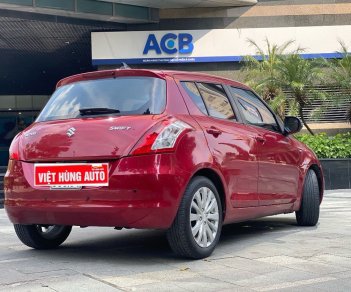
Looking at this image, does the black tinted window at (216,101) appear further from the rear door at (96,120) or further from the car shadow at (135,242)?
the car shadow at (135,242)

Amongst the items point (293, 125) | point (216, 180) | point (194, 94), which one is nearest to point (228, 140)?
point (216, 180)

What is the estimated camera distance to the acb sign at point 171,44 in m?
21.2

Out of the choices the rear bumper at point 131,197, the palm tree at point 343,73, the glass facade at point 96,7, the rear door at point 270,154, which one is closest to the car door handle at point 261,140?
the rear door at point 270,154

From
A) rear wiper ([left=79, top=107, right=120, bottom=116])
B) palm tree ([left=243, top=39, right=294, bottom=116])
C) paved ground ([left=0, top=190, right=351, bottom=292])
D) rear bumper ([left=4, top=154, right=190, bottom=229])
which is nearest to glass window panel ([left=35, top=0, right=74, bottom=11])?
palm tree ([left=243, top=39, right=294, bottom=116])

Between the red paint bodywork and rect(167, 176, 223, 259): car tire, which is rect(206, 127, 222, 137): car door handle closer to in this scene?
the red paint bodywork

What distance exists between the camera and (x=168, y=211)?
481 centimetres

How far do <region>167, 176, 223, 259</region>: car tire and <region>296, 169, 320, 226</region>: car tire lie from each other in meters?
2.06

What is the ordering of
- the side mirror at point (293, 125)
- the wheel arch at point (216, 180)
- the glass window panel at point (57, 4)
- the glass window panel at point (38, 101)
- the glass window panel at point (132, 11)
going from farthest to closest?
the glass window panel at point (38, 101), the glass window panel at point (132, 11), the glass window panel at point (57, 4), the side mirror at point (293, 125), the wheel arch at point (216, 180)

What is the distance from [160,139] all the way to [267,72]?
14.0 m

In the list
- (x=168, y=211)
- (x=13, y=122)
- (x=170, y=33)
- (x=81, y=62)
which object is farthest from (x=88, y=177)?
(x=13, y=122)

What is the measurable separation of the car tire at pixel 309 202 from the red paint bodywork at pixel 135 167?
1271 millimetres

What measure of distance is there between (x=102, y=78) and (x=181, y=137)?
1.07 m

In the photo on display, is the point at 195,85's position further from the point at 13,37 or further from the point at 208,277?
the point at 13,37

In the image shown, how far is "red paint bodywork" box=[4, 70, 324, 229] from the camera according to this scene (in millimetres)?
4801
